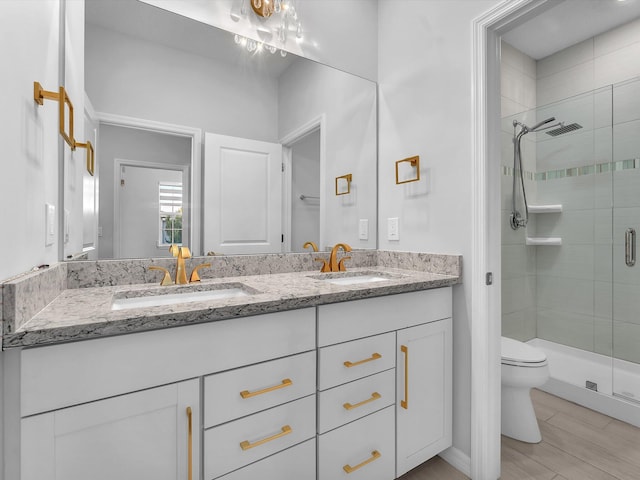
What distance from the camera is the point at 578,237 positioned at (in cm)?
254

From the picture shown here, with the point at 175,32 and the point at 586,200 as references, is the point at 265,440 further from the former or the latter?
the point at 586,200

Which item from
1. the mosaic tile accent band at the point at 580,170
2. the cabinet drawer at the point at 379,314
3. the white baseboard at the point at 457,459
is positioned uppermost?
the mosaic tile accent band at the point at 580,170

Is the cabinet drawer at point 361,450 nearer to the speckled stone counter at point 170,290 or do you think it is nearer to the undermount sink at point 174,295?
the speckled stone counter at point 170,290

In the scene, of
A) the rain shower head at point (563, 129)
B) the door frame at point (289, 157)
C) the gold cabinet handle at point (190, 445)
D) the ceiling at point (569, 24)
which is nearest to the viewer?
the gold cabinet handle at point (190, 445)

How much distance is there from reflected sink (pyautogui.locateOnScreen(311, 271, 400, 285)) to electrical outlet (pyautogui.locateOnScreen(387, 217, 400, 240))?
0.28 metres

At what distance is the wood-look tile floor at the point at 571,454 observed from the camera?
1.46 metres

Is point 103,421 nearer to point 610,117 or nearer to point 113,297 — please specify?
point 113,297

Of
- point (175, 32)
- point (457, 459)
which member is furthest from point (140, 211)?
point (457, 459)

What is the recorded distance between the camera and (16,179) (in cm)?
76

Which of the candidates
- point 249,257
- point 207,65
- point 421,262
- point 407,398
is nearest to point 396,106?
Answer: point 421,262

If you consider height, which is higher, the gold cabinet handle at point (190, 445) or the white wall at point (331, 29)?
the white wall at point (331, 29)

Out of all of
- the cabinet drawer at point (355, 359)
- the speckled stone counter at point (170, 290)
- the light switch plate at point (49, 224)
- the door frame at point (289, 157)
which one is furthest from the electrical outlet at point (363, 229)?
the light switch plate at point (49, 224)

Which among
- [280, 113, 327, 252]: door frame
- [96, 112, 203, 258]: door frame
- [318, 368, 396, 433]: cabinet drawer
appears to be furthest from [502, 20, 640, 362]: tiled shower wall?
[96, 112, 203, 258]: door frame

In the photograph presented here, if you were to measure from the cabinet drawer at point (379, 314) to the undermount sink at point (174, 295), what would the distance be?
0.31m
